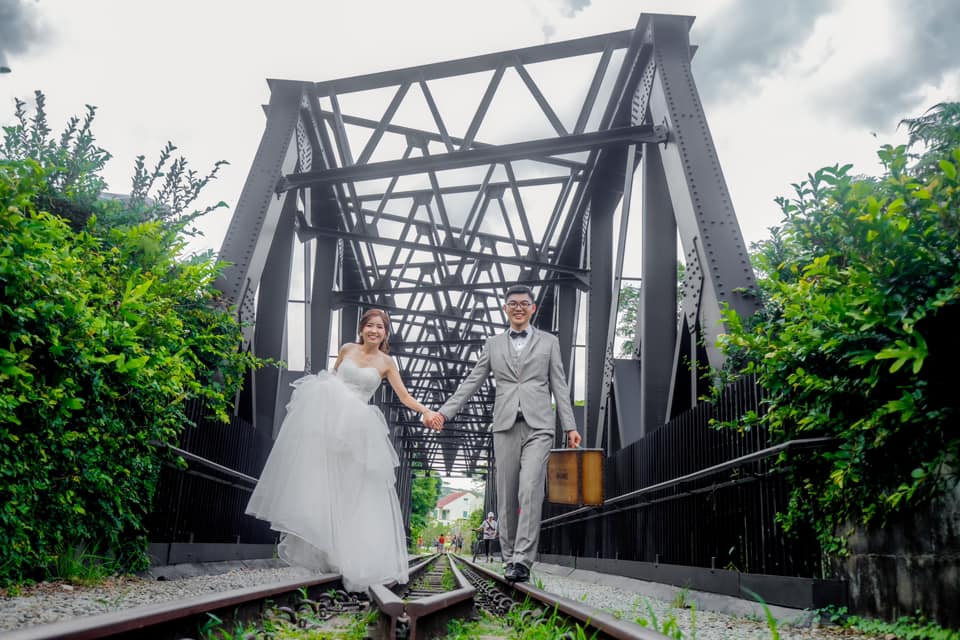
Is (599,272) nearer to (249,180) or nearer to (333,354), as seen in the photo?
(249,180)

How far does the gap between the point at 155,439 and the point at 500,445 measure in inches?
98.2

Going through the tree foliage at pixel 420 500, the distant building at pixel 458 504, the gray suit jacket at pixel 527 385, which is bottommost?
the distant building at pixel 458 504

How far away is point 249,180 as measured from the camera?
9125mm

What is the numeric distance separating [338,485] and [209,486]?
110 inches

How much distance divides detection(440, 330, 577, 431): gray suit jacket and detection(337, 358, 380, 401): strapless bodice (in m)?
0.64

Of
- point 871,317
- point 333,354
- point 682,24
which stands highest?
point 682,24

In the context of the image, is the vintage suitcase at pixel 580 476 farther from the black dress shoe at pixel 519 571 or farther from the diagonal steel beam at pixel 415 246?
the diagonal steel beam at pixel 415 246

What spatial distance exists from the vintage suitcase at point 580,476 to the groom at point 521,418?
5.92ft

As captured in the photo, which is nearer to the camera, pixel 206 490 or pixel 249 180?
pixel 206 490

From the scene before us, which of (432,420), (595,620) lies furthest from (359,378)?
(595,620)

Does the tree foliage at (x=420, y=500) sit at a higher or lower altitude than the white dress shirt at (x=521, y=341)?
lower

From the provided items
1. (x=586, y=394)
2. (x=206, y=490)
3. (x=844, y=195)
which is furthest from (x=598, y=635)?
(x=586, y=394)

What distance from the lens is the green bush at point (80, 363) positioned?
11.7 feet

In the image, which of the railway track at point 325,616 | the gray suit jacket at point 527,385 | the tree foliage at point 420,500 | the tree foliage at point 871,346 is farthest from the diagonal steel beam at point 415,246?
the tree foliage at point 420,500
